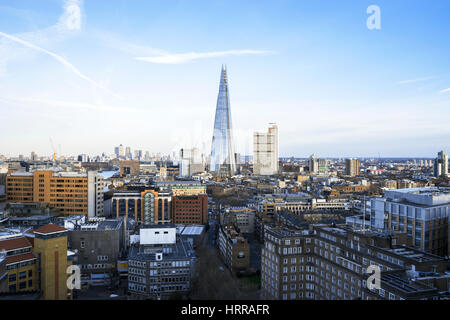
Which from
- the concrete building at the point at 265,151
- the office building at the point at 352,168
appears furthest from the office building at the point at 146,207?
the office building at the point at 352,168

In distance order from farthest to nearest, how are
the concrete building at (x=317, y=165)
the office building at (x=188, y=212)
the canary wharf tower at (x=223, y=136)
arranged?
the concrete building at (x=317, y=165), the canary wharf tower at (x=223, y=136), the office building at (x=188, y=212)

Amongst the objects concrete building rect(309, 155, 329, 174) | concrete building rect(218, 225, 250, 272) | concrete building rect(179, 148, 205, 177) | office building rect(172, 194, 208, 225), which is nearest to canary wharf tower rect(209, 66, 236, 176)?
concrete building rect(179, 148, 205, 177)

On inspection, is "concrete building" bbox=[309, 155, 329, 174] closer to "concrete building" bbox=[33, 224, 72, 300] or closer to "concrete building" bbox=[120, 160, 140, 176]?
"concrete building" bbox=[120, 160, 140, 176]

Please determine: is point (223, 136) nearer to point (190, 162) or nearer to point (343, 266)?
point (190, 162)

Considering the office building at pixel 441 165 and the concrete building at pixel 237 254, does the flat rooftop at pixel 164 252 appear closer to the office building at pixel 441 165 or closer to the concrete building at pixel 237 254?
the concrete building at pixel 237 254

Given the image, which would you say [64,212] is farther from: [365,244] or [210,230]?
[365,244]

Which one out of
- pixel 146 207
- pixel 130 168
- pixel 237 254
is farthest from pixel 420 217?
pixel 130 168

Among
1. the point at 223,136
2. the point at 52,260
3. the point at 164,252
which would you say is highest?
the point at 223,136
